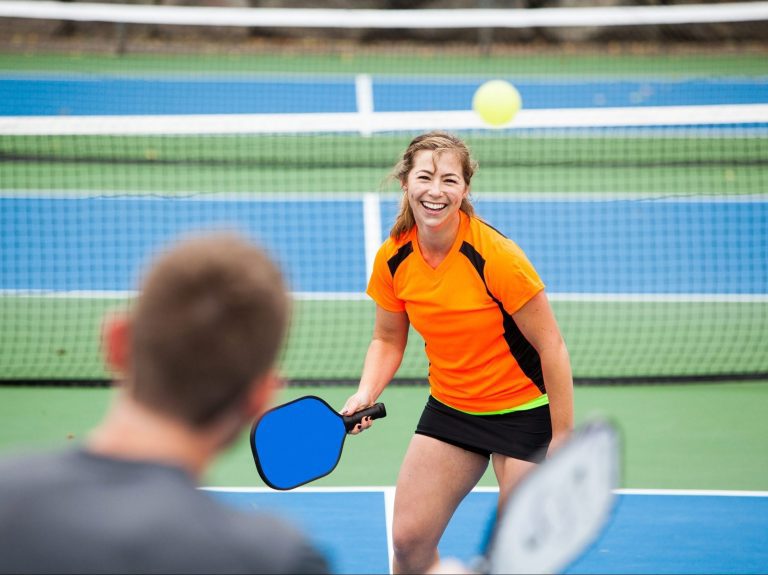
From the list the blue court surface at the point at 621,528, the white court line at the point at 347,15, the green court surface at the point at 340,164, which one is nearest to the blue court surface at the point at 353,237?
the green court surface at the point at 340,164

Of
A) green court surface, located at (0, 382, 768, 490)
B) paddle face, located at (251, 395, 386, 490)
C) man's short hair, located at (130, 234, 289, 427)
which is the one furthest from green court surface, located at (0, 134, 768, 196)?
man's short hair, located at (130, 234, 289, 427)

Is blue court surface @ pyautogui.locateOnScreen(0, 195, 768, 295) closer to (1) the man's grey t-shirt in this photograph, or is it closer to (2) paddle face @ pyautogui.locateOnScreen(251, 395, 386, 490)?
(2) paddle face @ pyautogui.locateOnScreen(251, 395, 386, 490)

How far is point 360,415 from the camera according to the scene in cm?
438

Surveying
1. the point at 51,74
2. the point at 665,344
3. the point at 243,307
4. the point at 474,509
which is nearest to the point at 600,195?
the point at 665,344

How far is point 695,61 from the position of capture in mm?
20594

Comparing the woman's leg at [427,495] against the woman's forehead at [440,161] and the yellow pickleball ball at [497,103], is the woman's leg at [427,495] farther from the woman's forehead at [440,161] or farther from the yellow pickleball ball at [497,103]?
the yellow pickleball ball at [497,103]

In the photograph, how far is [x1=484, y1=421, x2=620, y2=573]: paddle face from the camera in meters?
2.02

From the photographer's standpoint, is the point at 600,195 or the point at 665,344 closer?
the point at 665,344

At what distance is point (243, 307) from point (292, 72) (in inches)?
723

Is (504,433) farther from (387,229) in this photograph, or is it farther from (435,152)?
(387,229)

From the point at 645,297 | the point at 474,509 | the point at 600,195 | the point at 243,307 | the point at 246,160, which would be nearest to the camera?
the point at 243,307

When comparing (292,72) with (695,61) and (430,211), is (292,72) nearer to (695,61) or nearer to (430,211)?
(695,61)

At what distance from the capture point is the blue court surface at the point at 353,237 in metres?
10.7

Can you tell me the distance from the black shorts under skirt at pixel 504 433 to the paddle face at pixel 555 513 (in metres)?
2.56
